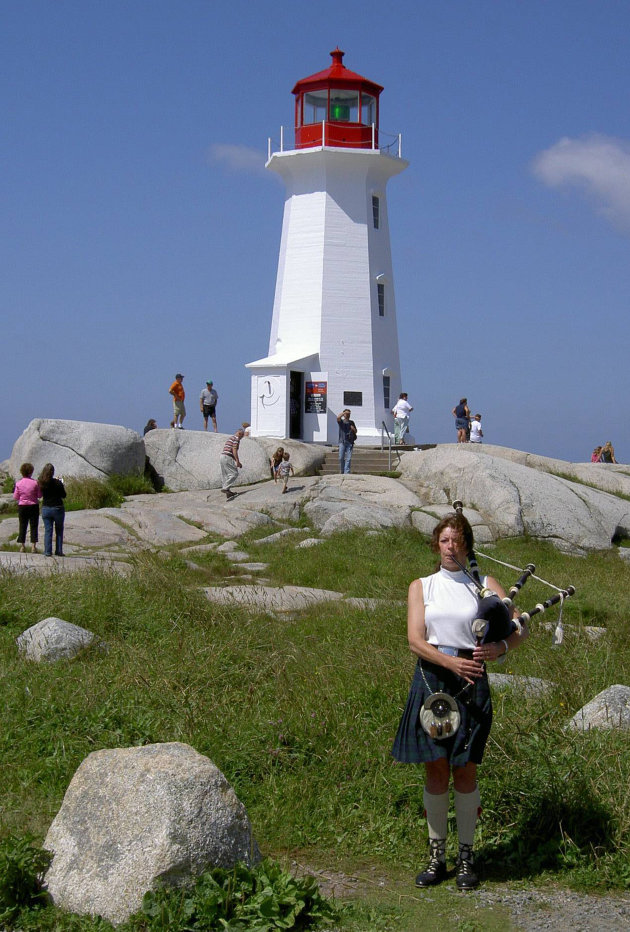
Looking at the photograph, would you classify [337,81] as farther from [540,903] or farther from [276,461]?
[540,903]

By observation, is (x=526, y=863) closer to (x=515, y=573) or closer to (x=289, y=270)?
(x=515, y=573)

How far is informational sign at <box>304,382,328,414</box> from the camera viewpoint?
1212 inches

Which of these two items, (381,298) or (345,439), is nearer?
(345,439)

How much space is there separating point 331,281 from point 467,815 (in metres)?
27.1

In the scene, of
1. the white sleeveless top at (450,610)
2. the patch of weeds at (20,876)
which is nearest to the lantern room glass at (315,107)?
the white sleeveless top at (450,610)

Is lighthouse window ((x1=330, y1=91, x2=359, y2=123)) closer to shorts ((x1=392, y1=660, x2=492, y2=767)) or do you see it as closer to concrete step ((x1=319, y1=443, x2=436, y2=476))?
concrete step ((x1=319, y1=443, x2=436, y2=476))

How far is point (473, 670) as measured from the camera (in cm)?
511

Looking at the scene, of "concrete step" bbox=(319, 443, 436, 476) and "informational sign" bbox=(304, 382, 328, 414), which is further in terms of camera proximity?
"informational sign" bbox=(304, 382, 328, 414)

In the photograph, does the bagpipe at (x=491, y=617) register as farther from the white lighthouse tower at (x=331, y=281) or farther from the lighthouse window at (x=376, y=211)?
the lighthouse window at (x=376, y=211)

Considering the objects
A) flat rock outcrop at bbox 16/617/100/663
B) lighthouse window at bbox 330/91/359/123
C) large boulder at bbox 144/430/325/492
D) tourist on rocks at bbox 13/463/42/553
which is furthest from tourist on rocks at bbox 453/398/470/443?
flat rock outcrop at bbox 16/617/100/663

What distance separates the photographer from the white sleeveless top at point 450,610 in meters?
5.22

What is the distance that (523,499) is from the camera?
70.9ft

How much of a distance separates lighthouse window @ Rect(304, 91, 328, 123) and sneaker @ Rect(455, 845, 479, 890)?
1183 inches

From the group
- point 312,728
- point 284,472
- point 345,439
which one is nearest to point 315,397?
point 345,439
